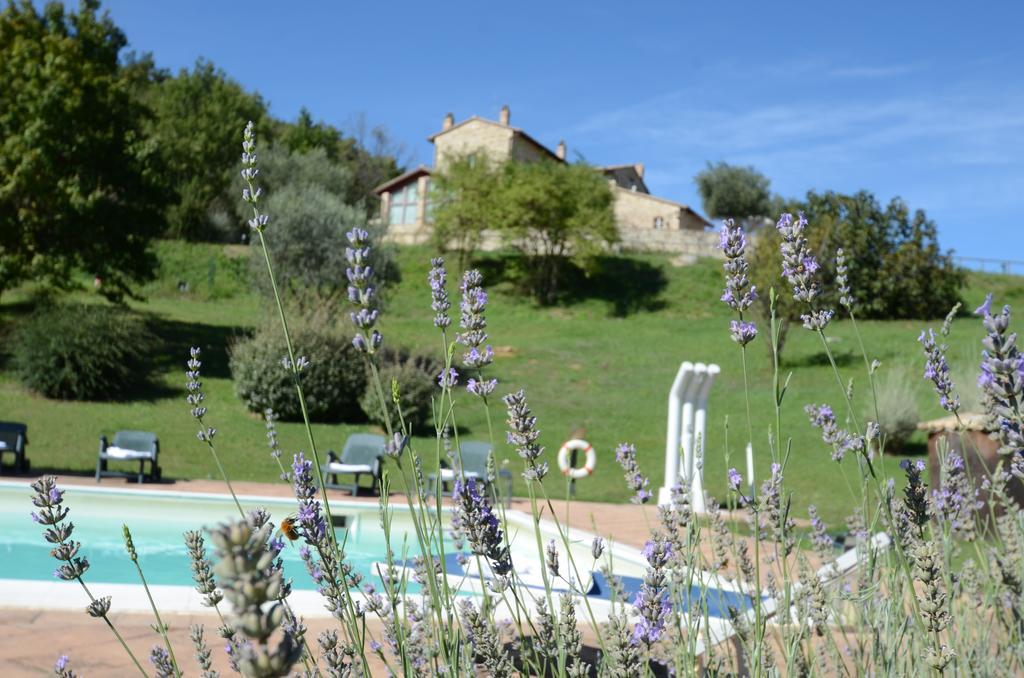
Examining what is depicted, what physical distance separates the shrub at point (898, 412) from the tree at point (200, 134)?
26916mm

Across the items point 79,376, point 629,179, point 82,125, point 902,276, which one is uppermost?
point 629,179

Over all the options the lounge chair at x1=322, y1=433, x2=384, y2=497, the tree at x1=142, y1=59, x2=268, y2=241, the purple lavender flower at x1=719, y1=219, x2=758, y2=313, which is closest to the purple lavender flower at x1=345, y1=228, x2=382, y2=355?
the purple lavender flower at x1=719, y1=219, x2=758, y2=313

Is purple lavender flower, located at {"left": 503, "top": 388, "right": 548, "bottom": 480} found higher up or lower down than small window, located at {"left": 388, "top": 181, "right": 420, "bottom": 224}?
lower down

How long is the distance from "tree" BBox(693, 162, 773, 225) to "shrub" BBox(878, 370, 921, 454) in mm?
31873

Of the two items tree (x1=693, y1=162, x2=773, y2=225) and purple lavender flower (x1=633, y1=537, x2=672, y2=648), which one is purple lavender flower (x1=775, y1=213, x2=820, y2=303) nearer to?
purple lavender flower (x1=633, y1=537, x2=672, y2=648)

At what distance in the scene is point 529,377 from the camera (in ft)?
62.4

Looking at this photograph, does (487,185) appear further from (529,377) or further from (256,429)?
(256,429)

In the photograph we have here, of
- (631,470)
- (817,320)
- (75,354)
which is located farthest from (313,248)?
(817,320)

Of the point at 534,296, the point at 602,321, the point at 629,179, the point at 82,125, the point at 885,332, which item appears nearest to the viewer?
the point at 82,125

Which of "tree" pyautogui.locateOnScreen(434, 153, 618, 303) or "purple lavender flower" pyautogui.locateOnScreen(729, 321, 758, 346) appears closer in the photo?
"purple lavender flower" pyautogui.locateOnScreen(729, 321, 758, 346)

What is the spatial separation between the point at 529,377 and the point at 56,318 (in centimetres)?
855

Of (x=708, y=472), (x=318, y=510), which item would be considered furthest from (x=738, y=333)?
(x=708, y=472)

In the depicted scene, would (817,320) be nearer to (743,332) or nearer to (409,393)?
(743,332)

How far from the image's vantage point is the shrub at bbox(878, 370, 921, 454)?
1304 centimetres
